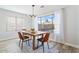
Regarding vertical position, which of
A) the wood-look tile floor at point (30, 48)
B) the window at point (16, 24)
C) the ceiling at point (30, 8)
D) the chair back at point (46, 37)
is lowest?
the wood-look tile floor at point (30, 48)

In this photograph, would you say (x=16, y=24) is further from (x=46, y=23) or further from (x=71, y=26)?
Result: (x=71, y=26)

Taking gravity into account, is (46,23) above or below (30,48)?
above

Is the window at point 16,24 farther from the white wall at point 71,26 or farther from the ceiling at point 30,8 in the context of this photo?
the white wall at point 71,26

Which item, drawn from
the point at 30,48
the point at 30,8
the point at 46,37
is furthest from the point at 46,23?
the point at 30,48

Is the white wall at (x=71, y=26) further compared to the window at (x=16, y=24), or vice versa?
the window at (x=16, y=24)

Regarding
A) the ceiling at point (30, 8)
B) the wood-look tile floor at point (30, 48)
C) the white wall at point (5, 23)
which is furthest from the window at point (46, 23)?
the wood-look tile floor at point (30, 48)

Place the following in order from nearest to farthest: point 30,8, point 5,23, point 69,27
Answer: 1. point 30,8
2. point 69,27
3. point 5,23

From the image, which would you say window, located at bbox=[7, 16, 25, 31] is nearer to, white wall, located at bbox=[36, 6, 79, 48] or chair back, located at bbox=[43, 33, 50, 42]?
chair back, located at bbox=[43, 33, 50, 42]

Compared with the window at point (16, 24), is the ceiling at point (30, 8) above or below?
above

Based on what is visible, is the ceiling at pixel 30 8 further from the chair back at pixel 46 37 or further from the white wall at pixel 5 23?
the chair back at pixel 46 37
